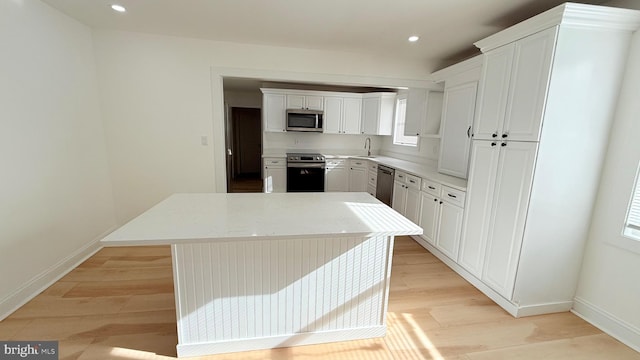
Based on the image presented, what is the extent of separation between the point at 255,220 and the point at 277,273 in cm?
36

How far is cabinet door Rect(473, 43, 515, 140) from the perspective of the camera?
2.16 m

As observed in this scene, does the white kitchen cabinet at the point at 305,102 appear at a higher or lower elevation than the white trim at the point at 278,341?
higher

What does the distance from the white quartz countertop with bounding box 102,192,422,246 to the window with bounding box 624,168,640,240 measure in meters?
1.58

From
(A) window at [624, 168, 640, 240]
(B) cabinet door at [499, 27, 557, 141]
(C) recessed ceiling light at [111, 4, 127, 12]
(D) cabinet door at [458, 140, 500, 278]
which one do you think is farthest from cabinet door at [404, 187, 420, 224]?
(C) recessed ceiling light at [111, 4, 127, 12]

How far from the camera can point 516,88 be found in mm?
2059

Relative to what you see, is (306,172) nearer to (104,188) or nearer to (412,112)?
(412,112)

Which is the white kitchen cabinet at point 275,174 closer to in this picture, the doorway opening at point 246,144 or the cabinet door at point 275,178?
the cabinet door at point 275,178

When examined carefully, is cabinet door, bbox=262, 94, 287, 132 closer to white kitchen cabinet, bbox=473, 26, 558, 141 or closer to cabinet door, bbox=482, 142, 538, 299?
white kitchen cabinet, bbox=473, 26, 558, 141

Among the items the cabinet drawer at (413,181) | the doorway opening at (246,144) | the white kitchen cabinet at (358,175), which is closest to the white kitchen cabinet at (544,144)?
the cabinet drawer at (413,181)

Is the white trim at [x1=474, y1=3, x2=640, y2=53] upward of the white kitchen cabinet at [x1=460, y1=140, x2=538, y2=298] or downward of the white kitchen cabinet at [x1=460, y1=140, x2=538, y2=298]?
upward

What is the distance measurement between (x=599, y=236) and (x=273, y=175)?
4.10 meters

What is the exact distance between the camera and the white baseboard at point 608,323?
181 cm

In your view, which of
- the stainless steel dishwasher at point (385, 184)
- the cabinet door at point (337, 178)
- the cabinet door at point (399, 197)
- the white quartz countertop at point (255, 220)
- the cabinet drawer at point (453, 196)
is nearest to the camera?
the white quartz countertop at point (255, 220)

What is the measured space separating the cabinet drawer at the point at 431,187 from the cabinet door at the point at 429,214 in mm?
45
